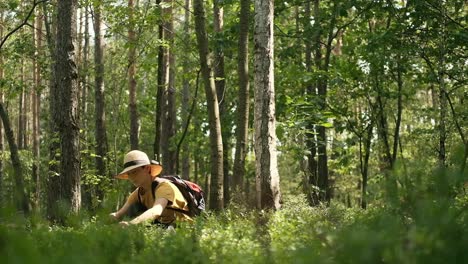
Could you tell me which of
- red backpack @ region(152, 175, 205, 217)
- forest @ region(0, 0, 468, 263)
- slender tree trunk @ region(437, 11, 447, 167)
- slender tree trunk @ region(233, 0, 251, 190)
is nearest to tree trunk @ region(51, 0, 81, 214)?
forest @ region(0, 0, 468, 263)

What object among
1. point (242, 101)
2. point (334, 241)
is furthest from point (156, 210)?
point (242, 101)

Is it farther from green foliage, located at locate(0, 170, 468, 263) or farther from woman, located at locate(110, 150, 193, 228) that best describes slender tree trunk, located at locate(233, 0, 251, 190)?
green foliage, located at locate(0, 170, 468, 263)

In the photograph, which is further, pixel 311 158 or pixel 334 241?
pixel 311 158

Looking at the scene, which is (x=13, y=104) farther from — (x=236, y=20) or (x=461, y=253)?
(x=461, y=253)

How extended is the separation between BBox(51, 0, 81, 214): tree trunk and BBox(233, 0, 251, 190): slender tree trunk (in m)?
3.49

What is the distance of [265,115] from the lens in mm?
8672

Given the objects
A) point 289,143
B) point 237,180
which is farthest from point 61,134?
point 289,143

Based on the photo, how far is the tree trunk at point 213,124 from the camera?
1052 cm

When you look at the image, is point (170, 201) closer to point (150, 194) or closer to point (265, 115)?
point (150, 194)

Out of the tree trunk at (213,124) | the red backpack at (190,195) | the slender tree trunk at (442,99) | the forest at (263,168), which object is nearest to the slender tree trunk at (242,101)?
the forest at (263,168)

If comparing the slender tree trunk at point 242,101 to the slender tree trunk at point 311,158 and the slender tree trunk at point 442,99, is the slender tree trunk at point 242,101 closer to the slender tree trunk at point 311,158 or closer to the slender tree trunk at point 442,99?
the slender tree trunk at point 311,158

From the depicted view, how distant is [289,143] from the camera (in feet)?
42.2

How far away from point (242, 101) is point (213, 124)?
2.95 ft

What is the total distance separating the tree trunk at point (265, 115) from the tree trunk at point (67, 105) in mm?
2649
